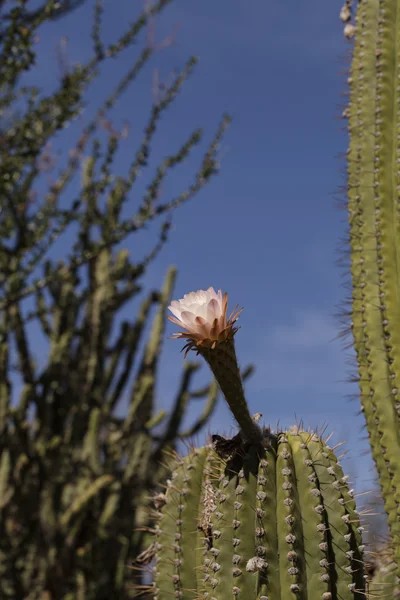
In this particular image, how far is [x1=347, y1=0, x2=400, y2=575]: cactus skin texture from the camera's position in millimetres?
2305

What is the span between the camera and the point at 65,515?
5941 mm

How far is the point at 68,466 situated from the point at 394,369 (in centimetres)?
495

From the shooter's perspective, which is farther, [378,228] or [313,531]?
[378,228]

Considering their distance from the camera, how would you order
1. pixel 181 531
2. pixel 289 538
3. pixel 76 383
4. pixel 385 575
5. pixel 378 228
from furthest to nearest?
pixel 76 383, pixel 385 575, pixel 378 228, pixel 181 531, pixel 289 538

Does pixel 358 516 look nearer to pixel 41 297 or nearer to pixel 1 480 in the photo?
pixel 1 480

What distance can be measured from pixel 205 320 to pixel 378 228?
4.04 feet

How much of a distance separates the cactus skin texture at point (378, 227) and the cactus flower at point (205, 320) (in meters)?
0.99

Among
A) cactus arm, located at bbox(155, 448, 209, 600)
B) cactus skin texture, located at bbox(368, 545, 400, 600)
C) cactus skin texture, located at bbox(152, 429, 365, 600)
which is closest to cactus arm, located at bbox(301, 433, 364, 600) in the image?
cactus skin texture, located at bbox(152, 429, 365, 600)

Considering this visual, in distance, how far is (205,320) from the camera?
5.07 feet

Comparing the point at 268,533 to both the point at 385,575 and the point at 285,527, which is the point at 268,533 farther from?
the point at 385,575

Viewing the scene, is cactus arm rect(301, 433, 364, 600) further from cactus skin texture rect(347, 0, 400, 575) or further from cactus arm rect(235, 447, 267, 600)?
cactus skin texture rect(347, 0, 400, 575)

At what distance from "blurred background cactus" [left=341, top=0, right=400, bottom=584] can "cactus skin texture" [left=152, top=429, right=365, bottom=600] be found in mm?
658

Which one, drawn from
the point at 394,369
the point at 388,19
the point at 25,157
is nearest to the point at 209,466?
the point at 394,369

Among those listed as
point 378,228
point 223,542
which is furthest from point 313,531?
point 378,228
